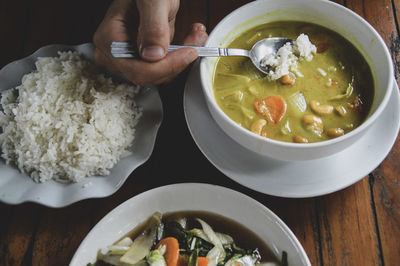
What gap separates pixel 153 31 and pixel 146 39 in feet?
0.15

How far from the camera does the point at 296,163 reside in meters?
1.86

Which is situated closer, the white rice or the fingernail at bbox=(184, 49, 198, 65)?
the fingernail at bbox=(184, 49, 198, 65)

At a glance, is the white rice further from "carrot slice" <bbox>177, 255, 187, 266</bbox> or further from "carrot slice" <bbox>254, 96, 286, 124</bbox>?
"carrot slice" <bbox>177, 255, 187, 266</bbox>

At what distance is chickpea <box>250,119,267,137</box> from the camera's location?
6.01 ft

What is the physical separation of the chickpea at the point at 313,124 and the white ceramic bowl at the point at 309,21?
0.14 m

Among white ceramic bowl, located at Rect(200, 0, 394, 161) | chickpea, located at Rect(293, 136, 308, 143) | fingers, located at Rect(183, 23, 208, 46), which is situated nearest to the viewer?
white ceramic bowl, located at Rect(200, 0, 394, 161)

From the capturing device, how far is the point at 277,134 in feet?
6.04

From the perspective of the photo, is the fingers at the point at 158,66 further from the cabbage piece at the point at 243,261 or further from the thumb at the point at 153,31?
the cabbage piece at the point at 243,261

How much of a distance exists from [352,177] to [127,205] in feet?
2.97

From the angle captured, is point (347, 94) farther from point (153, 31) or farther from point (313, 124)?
point (153, 31)

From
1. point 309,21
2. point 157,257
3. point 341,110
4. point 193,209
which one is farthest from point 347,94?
point 157,257

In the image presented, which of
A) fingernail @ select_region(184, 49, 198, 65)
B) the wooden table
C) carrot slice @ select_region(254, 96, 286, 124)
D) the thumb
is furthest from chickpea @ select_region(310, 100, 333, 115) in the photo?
the thumb

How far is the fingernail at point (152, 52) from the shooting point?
1.82 meters

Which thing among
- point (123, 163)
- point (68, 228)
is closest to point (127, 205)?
point (123, 163)
